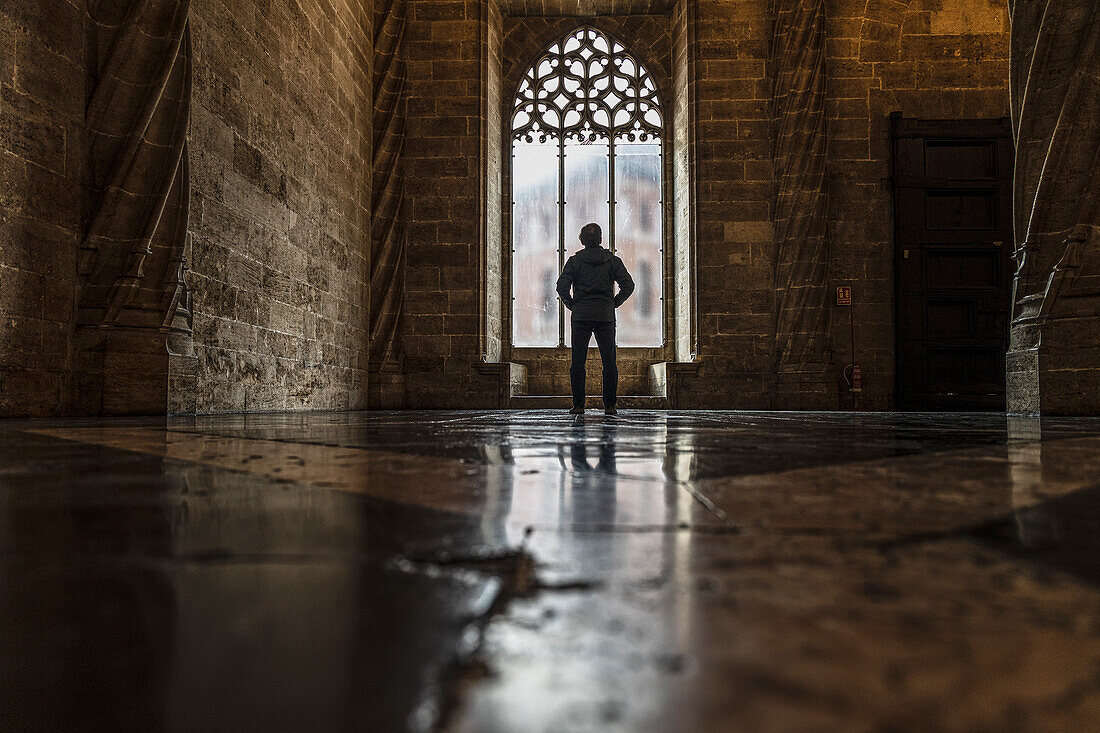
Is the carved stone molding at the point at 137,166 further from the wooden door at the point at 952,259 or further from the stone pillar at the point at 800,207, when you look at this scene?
the wooden door at the point at 952,259

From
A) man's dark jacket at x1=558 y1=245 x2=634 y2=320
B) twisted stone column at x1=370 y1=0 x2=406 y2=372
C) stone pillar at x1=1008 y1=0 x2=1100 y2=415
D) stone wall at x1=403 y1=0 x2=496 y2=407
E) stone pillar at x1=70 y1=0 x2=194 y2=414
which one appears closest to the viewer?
stone pillar at x1=70 y1=0 x2=194 y2=414

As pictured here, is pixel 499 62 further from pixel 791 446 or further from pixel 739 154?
pixel 791 446

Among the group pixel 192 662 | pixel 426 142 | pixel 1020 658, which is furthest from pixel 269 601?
pixel 426 142

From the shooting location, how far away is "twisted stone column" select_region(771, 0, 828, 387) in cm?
944

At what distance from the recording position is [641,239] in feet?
37.8

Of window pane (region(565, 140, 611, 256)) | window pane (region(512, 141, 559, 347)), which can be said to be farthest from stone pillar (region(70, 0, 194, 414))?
window pane (region(565, 140, 611, 256))

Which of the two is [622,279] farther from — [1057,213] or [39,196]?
[39,196]

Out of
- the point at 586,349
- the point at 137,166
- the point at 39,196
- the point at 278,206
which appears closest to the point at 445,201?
the point at 278,206

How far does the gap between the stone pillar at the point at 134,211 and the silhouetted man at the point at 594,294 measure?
123 inches

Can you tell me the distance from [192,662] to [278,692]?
76 millimetres

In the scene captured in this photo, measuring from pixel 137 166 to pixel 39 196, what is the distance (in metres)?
0.65

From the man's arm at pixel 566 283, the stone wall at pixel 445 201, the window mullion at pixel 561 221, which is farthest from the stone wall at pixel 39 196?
the window mullion at pixel 561 221

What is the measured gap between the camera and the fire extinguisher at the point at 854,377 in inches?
365

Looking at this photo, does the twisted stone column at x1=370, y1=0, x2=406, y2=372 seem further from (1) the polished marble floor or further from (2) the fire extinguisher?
(1) the polished marble floor
